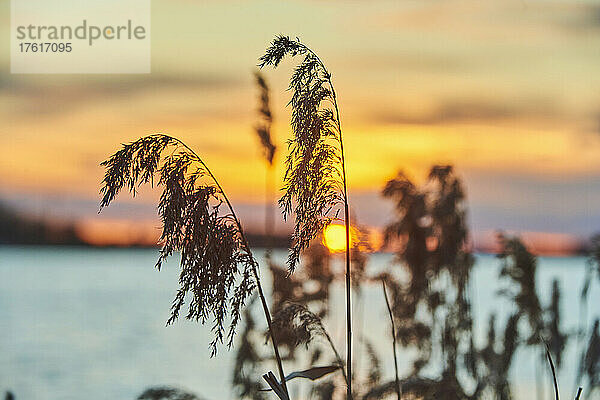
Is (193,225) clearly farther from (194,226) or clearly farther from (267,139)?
(267,139)

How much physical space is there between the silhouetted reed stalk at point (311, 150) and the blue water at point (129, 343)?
Result: 261 cm

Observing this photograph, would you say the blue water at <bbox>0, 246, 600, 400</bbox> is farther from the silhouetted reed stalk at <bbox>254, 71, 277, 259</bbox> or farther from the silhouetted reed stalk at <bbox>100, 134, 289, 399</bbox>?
the silhouetted reed stalk at <bbox>100, 134, 289, 399</bbox>

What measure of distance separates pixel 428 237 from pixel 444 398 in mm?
2094

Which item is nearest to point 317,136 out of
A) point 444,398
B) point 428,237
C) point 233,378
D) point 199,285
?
point 199,285

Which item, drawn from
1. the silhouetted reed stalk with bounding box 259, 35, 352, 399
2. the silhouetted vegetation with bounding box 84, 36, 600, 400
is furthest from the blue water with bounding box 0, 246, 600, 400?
Result: the silhouetted reed stalk with bounding box 259, 35, 352, 399

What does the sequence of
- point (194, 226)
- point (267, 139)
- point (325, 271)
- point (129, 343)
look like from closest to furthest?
point (194, 226) < point (267, 139) < point (325, 271) < point (129, 343)

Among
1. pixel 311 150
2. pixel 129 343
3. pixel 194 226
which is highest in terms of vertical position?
pixel 311 150

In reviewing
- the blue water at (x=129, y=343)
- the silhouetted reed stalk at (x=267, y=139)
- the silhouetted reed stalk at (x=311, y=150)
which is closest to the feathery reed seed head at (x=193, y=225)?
the silhouetted reed stalk at (x=311, y=150)

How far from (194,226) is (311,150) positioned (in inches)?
18.8

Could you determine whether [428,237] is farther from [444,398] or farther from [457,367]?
[444,398]

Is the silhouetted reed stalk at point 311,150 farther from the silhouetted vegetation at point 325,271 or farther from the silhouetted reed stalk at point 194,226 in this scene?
the silhouetted reed stalk at point 194,226

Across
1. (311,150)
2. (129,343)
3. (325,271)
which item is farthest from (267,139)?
(129,343)

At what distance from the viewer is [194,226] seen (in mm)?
3158

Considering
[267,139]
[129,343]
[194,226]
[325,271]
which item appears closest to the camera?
[194,226]
